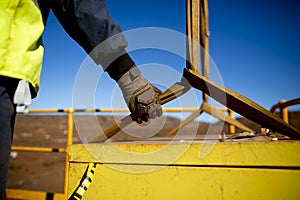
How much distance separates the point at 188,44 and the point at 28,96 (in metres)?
0.76

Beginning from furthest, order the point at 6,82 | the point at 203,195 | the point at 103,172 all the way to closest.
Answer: the point at 103,172
the point at 203,195
the point at 6,82

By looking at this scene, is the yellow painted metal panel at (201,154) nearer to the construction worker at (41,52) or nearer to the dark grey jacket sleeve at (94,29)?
the construction worker at (41,52)

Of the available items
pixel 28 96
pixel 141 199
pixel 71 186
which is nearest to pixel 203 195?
pixel 141 199

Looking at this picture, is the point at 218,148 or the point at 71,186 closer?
the point at 218,148

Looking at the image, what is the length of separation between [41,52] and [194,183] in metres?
0.82

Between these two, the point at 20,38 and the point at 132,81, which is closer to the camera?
the point at 20,38

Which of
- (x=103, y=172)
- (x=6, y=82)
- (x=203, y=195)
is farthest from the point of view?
(x=103, y=172)

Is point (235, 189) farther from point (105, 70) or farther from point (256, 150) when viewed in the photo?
point (105, 70)

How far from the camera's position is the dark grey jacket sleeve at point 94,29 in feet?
3.03

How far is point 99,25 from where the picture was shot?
94 centimetres

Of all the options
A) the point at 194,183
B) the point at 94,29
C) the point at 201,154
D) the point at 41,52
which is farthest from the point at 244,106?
the point at 41,52

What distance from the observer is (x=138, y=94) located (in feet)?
3.42

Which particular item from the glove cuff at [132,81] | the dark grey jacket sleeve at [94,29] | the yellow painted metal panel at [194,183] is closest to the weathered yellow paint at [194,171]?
the yellow painted metal panel at [194,183]

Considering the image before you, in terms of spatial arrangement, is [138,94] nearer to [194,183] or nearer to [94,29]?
[94,29]
